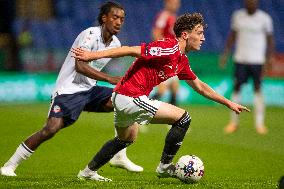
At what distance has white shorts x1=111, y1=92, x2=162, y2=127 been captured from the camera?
26.8 ft

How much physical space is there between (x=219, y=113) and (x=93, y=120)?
2.92 meters

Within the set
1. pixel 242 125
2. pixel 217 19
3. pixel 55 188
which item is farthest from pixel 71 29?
pixel 55 188

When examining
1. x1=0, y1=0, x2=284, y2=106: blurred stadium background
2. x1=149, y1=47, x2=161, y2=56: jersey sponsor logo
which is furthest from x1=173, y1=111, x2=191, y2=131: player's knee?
x1=0, y1=0, x2=284, y2=106: blurred stadium background

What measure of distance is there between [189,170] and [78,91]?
168cm

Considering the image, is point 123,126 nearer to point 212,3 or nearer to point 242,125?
point 242,125

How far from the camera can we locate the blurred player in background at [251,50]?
544 inches

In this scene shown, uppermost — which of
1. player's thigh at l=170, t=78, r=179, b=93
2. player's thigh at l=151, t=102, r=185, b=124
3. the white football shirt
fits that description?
player's thigh at l=151, t=102, r=185, b=124

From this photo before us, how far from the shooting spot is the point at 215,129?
14219 millimetres

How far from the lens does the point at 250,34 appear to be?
46.4 feet

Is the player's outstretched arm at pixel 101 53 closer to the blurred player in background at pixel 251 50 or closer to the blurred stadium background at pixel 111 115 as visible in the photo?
the blurred stadium background at pixel 111 115

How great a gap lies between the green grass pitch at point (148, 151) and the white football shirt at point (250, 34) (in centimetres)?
127

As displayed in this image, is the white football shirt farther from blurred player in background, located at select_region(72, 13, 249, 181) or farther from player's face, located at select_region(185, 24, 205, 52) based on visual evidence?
player's face, located at select_region(185, 24, 205, 52)

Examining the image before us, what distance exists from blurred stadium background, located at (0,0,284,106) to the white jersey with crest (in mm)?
9040

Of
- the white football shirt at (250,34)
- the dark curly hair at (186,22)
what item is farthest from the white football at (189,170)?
the white football shirt at (250,34)
